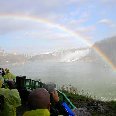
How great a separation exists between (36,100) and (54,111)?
171 centimetres

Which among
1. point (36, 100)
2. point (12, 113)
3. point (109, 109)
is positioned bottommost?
point (109, 109)

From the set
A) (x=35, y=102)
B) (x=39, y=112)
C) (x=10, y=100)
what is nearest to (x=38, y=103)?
(x=35, y=102)

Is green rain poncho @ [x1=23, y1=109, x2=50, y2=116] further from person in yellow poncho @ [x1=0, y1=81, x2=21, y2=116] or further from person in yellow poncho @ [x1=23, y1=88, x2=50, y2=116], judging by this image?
person in yellow poncho @ [x1=0, y1=81, x2=21, y2=116]

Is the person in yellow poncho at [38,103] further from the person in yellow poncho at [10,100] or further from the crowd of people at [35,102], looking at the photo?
the person in yellow poncho at [10,100]

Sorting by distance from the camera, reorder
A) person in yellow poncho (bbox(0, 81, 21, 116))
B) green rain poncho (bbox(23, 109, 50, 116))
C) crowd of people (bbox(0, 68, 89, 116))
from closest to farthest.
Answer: green rain poncho (bbox(23, 109, 50, 116))
crowd of people (bbox(0, 68, 89, 116))
person in yellow poncho (bbox(0, 81, 21, 116))

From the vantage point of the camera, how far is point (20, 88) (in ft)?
37.6

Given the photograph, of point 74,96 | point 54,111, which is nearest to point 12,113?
point 54,111

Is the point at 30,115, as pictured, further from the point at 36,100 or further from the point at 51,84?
the point at 51,84

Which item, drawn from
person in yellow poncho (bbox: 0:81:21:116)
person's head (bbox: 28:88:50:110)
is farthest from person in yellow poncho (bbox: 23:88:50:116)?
person in yellow poncho (bbox: 0:81:21:116)

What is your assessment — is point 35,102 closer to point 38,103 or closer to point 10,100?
point 38,103

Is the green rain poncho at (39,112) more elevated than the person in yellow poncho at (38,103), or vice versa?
the person in yellow poncho at (38,103)

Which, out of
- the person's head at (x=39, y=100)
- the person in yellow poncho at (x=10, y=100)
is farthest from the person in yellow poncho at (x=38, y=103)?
the person in yellow poncho at (x=10, y=100)

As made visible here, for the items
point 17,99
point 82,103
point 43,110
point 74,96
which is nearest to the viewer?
point 43,110

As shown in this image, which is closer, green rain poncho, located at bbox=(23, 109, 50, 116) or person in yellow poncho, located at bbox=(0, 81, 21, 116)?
green rain poncho, located at bbox=(23, 109, 50, 116)
